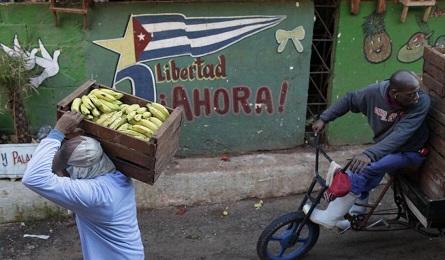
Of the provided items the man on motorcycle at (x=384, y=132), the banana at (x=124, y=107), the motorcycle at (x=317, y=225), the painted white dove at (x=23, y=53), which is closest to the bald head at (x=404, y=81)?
the man on motorcycle at (x=384, y=132)

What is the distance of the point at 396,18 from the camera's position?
617 cm

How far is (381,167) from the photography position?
4219 millimetres

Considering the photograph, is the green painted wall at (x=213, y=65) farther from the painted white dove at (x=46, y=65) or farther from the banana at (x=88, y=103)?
the banana at (x=88, y=103)

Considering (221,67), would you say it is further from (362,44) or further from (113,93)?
(113,93)

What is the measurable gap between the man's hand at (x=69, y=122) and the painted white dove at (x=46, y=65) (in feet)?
9.19

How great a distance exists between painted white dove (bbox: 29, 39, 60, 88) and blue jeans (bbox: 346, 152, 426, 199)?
3376 mm

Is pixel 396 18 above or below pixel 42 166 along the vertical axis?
above

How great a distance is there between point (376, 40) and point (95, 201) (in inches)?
177

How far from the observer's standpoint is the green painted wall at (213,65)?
18.1 ft

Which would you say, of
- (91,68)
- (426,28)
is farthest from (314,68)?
(91,68)

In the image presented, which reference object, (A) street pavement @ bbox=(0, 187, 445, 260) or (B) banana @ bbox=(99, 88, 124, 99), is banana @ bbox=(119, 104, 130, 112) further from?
(A) street pavement @ bbox=(0, 187, 445, 260)

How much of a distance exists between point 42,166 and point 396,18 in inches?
192

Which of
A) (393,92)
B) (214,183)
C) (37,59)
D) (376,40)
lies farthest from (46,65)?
(376,40)

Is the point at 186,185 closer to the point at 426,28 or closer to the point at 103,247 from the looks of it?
the point at 103,247
